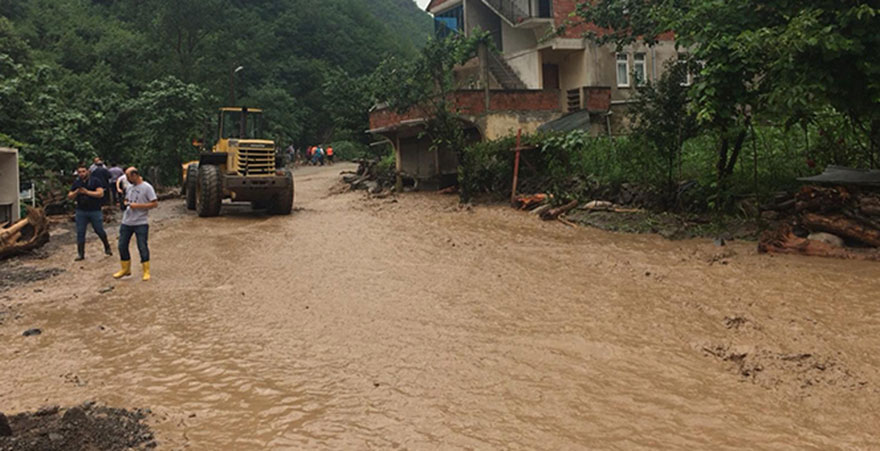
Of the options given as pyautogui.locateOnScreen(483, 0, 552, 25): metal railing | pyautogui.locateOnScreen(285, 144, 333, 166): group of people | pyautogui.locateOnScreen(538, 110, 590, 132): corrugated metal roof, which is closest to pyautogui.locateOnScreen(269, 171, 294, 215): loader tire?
pyautogui.locateOnScreen(538, 110, 590, 132): corrugated metal roof

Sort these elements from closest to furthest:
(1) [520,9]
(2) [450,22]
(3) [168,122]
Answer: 1. (1) [520,9]
2. (3) [168,122]
3. (2) [450,22]

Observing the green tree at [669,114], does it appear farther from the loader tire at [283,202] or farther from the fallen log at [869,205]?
the loader tire at [283,202]

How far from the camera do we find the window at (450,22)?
30594 millimetres

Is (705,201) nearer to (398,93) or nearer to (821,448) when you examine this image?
(821,448)

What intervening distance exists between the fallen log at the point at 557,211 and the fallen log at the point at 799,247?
510 cm

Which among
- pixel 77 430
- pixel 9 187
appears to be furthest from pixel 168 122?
pixel 77 430

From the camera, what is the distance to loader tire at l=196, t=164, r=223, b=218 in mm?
16172

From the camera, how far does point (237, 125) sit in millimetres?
16859

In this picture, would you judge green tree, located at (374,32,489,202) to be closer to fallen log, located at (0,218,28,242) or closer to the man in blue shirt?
the man in blue shirt

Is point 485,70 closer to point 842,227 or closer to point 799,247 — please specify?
point 799,247

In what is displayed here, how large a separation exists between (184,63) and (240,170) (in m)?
36.3

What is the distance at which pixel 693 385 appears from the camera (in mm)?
4859

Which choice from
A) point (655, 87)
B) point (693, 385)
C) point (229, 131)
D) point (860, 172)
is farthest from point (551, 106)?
point (693, 385)

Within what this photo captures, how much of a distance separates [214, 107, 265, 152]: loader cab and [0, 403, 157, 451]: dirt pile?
42.6 ft
